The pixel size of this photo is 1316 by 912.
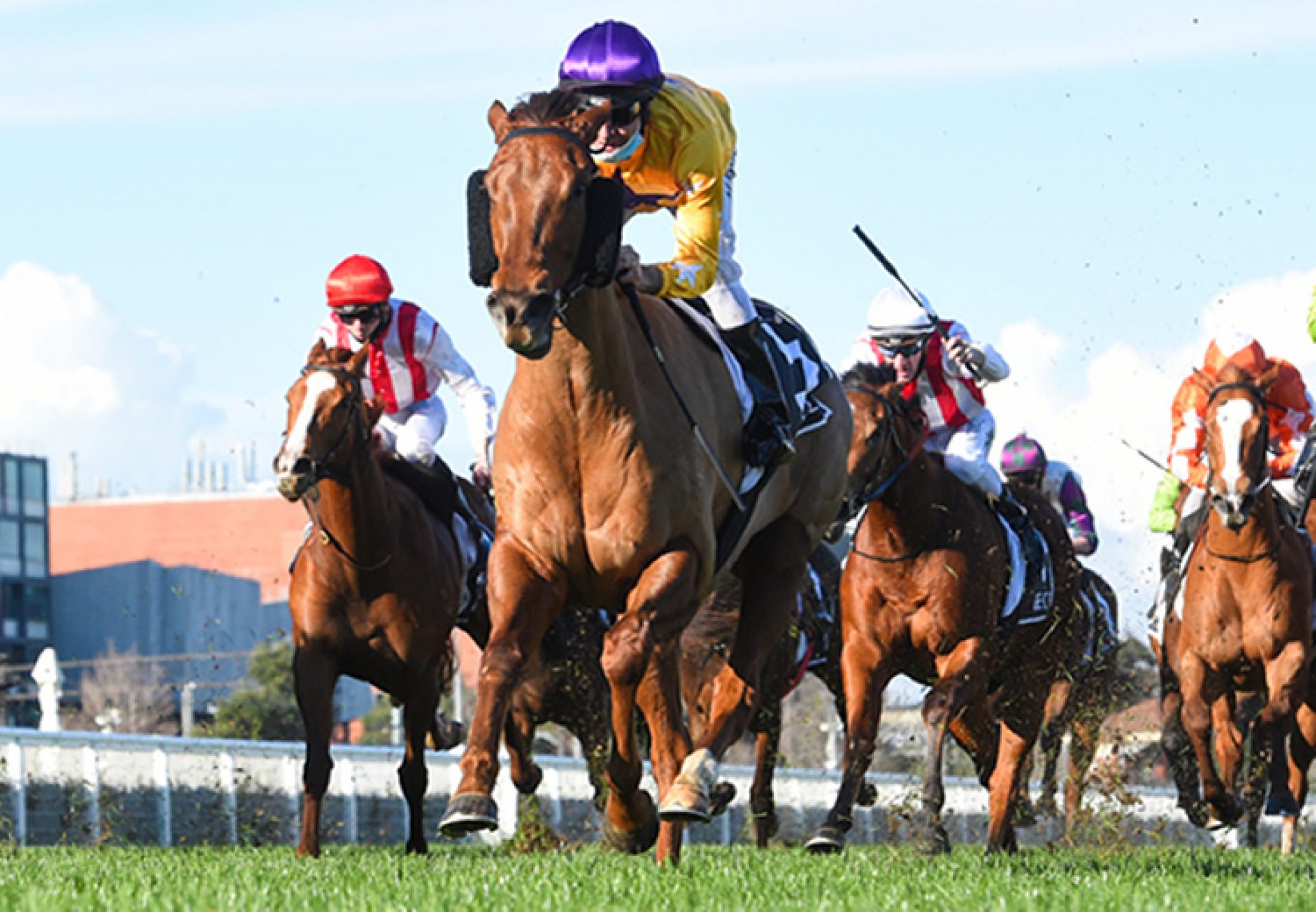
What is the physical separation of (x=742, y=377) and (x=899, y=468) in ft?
10.9

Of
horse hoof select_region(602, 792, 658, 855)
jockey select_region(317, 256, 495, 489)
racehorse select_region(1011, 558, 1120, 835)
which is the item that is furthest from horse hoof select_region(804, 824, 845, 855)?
racehorse select_region(1011, 558, 1120, 835)

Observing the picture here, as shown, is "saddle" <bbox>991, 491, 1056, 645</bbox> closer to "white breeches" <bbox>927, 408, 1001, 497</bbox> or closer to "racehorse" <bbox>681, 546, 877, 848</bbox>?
"white breeches" <bbox>927, 408, 1001, 497</bbox>

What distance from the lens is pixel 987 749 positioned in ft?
38.7

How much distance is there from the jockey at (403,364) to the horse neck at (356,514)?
72cm

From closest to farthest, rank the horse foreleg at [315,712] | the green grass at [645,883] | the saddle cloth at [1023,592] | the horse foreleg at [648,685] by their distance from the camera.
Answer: the green grass at [645,883], the horse foreleg at [648,685], the horse foreleg at [315,712], the saddle cloth at [1023,592]

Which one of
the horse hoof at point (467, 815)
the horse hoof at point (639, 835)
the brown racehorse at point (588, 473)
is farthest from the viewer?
the horse hoof at point (639, 835)

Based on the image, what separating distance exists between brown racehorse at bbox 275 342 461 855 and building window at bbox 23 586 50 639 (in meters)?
73.2

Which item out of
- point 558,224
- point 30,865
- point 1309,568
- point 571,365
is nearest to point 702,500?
point 571,365

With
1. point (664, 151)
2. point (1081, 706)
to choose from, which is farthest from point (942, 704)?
point (664, 151)

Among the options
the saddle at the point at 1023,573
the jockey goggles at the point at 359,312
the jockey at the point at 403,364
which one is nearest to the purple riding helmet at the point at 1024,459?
the saddle at the point at 1023,573

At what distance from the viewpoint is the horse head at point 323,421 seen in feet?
31.0

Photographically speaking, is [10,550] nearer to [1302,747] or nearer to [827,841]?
[1302,747]

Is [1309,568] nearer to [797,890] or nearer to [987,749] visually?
[987,749]

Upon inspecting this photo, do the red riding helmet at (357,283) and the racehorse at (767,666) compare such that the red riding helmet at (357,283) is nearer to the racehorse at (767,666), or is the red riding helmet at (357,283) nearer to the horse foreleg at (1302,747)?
the racehorse at (767,666)
